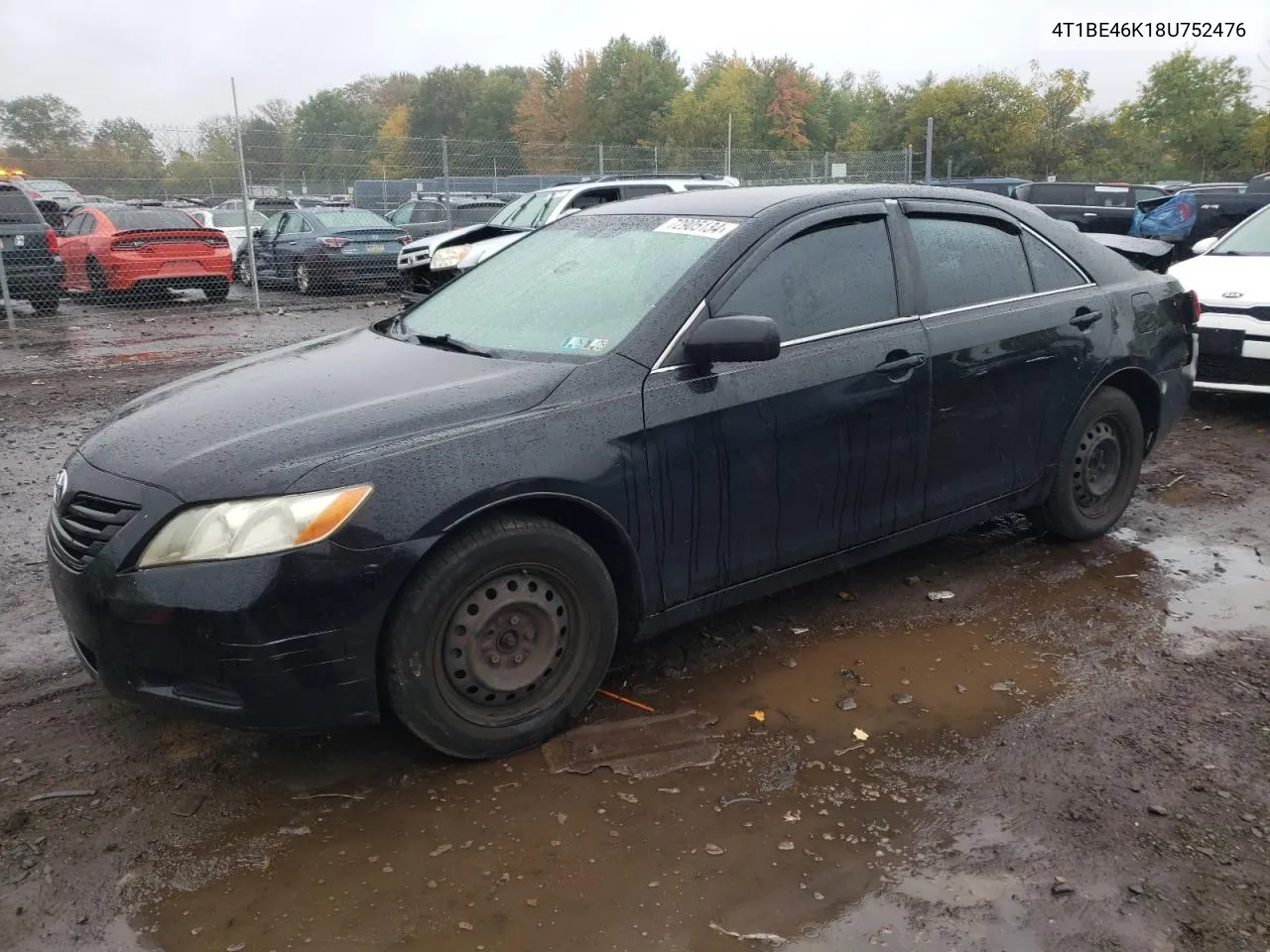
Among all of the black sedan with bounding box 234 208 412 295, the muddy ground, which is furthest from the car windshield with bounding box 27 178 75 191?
the muddy ground

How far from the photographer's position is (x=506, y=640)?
3123mm

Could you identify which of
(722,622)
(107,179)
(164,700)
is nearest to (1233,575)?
(722,622)

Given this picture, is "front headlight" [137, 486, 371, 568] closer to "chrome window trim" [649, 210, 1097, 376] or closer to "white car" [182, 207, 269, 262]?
"chrome window trim" [649, 210, 1097, 376]

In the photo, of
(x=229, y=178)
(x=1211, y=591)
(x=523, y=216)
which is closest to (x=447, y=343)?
(x=1211, y=591)

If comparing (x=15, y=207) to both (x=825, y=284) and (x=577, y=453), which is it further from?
(x=577, y=453)

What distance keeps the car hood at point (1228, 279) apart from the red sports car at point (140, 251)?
485 inches

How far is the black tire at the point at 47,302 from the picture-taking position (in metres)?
13.6

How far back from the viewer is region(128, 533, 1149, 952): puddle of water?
2.49 meters

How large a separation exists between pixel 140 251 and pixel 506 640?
13194 mm

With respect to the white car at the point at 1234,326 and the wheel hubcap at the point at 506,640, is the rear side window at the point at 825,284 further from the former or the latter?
the white car at the point at 1234,326

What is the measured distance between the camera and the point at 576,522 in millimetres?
3270

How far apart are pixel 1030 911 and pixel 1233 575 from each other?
9.17 feet

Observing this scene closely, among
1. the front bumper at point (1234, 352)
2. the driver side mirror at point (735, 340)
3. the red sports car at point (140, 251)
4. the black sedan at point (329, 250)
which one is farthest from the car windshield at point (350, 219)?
the driver side mirror at point (735, 340)

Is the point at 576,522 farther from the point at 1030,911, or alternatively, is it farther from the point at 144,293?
the point at 144,293
